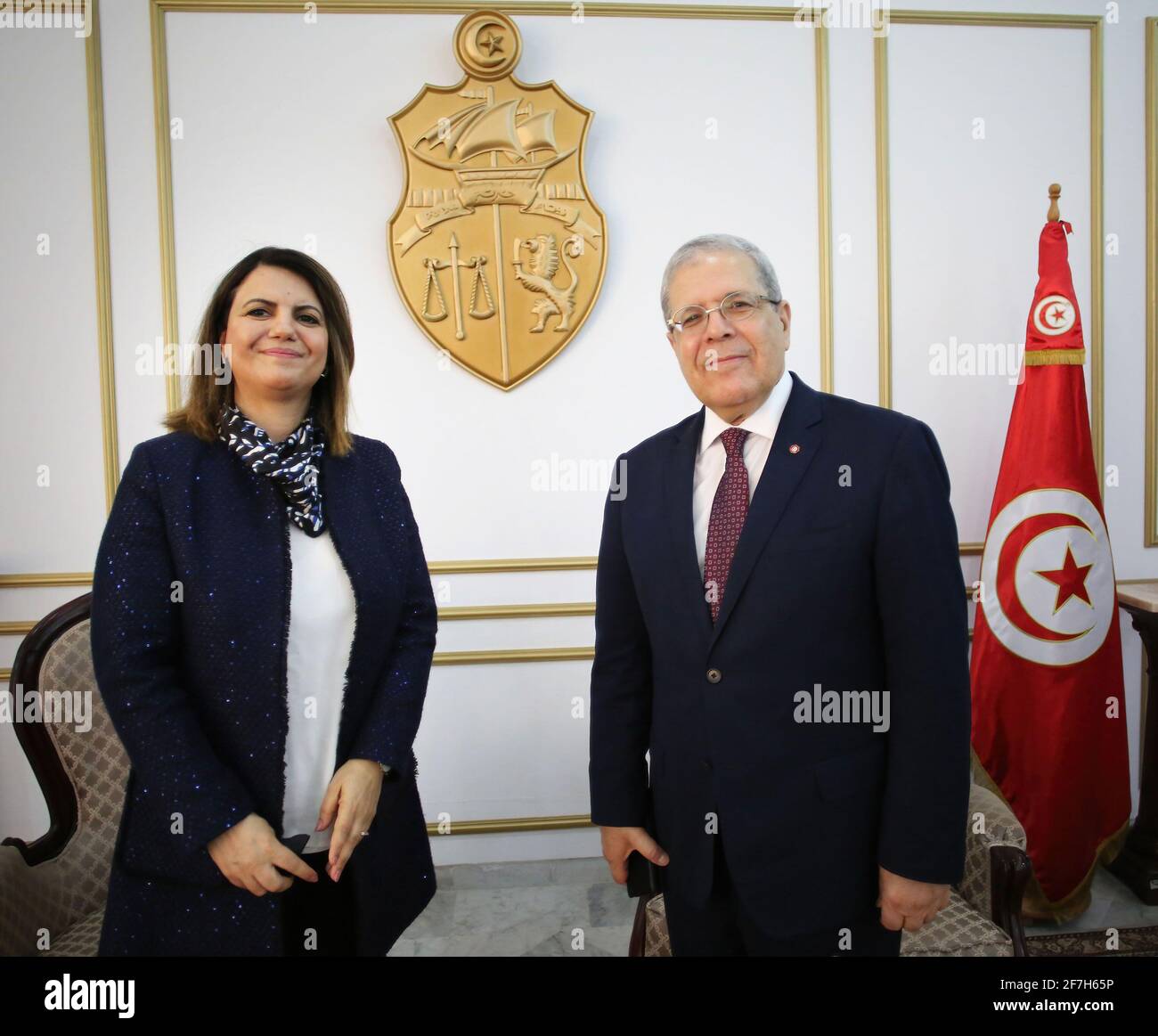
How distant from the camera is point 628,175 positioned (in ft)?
8.96

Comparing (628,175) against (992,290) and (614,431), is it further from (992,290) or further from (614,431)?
(992,290)

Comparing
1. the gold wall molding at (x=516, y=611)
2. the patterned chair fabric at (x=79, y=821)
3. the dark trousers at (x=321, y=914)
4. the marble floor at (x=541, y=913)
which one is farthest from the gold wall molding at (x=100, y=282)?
the dark trousers at (x=321, y=914)

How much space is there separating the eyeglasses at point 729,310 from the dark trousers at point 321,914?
106 centimetres

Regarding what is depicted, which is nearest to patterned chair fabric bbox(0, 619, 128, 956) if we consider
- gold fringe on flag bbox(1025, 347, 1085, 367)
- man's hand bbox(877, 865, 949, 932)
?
man's hand bbox(877, 865, 949, 932)

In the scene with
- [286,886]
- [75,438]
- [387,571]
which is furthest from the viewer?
[75,438]

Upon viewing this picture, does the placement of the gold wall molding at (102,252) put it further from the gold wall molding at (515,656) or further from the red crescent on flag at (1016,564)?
the red crescent on flag at (1016,564)

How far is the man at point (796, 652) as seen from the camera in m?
1.16

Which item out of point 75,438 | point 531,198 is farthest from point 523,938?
point 531,198

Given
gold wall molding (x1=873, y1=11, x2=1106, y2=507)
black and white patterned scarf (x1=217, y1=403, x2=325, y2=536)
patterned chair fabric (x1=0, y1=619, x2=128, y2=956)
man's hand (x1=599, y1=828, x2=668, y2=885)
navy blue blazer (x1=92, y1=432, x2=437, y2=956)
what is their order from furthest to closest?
gold wall molding (x1=873, y1=11, x2=1106, y2=507) < patterned chair fabric (x1=0, y1=619, x2=128, y2=956) < man's hand (x1=599, y1=828, x2=668, y2=885) < black and white patterned scarf (x1=217, y1=403, x2=325, y2=536) < navy blue blazer (x1=92, y1=432, x2=437, y2=956)

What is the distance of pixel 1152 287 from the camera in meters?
2.84

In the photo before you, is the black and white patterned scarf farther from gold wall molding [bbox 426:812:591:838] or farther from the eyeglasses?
gold wall molding [bbox 426:812:591:838]

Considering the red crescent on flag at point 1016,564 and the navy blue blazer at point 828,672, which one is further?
the red crescent on flag at point 1016,564

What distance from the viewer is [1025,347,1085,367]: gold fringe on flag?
2.52 metres

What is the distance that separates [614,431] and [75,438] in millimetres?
1875
